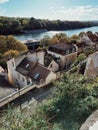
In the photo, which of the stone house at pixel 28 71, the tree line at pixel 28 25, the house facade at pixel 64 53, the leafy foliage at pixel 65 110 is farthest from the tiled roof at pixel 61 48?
the tree line at pixel 28 25

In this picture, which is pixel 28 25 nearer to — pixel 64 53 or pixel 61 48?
pixel 61 48

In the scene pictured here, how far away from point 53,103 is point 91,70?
7290 mm

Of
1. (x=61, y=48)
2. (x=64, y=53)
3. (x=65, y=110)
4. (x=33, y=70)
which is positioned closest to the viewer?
(x=65, y=110)

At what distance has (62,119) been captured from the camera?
1240 centimetres

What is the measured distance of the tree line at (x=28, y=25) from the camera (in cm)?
8119

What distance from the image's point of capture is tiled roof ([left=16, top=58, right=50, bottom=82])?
2411cm

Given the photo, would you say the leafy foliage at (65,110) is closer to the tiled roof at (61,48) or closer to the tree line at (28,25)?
the tiled roof at (61,48)

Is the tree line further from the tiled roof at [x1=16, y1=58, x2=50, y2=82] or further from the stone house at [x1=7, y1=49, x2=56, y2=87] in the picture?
the tiled roof at [x1=16, y1=58, x2=50, y2=82]

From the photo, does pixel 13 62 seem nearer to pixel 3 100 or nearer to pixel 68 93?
pixel 3 100

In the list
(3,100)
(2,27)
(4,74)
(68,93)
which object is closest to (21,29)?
(2,27)

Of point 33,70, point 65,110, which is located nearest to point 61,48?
point 33,70

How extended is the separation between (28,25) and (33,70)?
225 feet

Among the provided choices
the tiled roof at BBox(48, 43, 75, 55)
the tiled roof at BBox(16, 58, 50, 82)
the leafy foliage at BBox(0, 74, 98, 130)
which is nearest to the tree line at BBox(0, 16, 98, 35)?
the tiled roof at BBox(48, 43, 75, 55)

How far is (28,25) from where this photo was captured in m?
91.1
